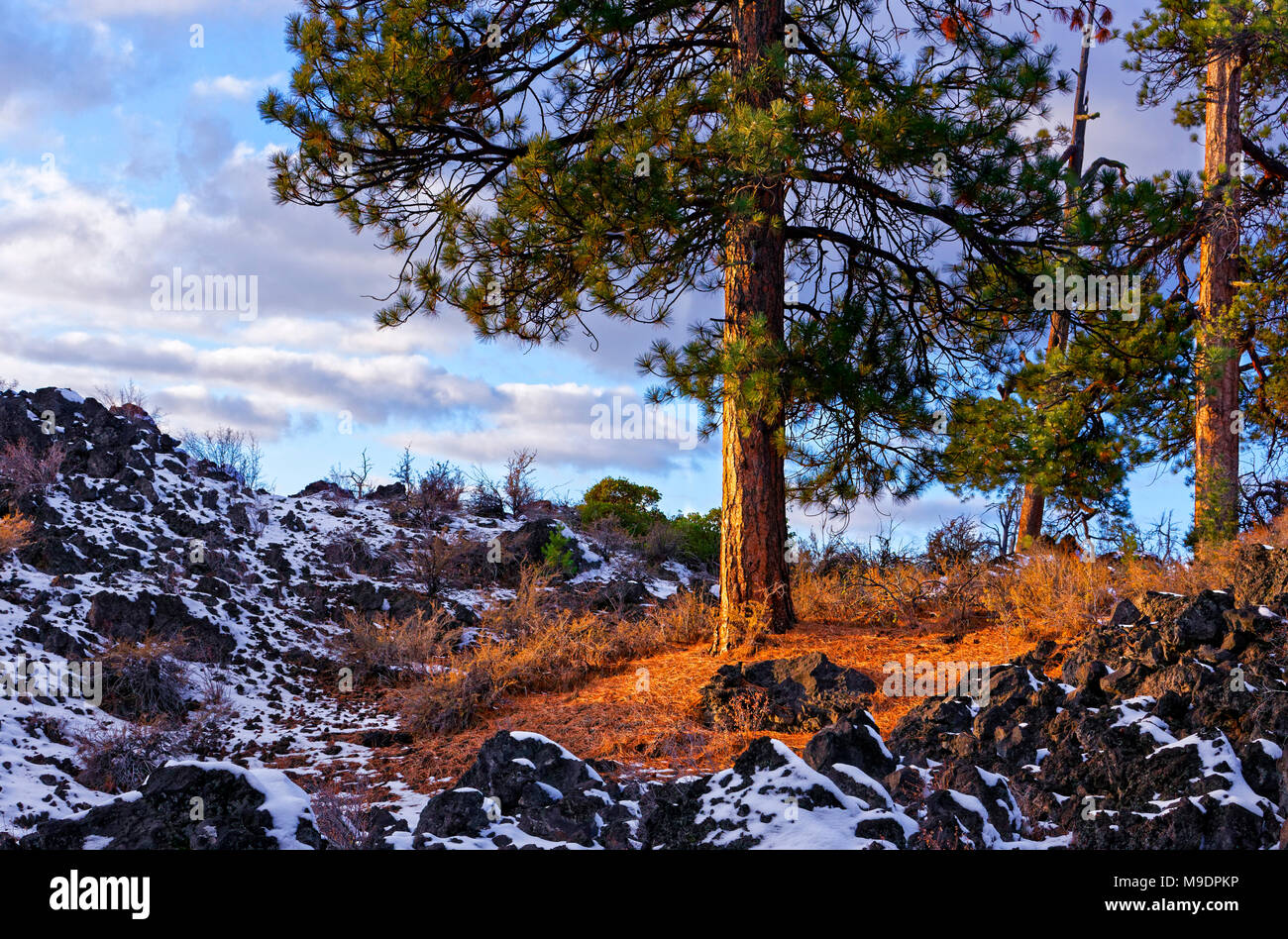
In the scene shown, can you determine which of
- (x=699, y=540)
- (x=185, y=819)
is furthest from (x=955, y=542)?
(x=185, y=819)

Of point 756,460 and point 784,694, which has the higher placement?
point 756,460

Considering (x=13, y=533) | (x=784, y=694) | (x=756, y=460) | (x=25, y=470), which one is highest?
(x=25, y=470)

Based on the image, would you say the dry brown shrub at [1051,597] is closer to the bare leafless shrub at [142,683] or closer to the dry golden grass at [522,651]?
the dry golden grass at [522,651]

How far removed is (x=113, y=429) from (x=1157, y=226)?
40.8 feet

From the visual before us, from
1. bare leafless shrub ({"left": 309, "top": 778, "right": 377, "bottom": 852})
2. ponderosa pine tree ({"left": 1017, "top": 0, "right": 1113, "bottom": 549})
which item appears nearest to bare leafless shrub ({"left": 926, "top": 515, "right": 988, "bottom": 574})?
ponderosa pine tree ({"left": 1017, "top": 0, "right": 1113, "bottom": 549})

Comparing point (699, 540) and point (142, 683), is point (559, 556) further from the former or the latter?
point (142, 683)

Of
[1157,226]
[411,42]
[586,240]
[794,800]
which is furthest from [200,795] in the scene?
[1157,226]

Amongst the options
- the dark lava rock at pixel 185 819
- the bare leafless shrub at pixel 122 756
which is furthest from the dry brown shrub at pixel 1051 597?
the bare leafless shrub at pixel 122 756

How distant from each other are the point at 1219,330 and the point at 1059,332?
2483 millimetres

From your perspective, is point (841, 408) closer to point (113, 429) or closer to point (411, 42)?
point (411, 42)

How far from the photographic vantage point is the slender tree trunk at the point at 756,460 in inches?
362

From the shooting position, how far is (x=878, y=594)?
34.1 feet

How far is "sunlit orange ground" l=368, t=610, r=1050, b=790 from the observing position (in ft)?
21.7

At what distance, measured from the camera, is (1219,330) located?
13.1m
